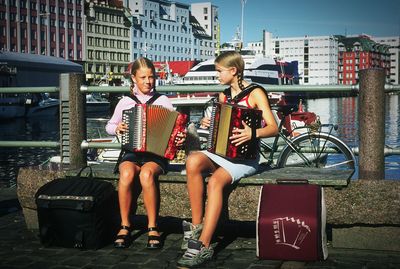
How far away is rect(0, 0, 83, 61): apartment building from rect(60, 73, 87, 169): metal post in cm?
9802

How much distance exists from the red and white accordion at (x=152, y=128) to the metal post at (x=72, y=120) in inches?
38.5

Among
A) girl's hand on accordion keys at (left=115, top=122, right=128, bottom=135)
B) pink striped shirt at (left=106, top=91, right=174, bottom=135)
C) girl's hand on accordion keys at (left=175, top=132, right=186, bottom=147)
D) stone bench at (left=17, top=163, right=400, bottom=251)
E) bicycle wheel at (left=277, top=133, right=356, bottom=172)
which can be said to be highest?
pink striped shirt at (left=106, top=91, right=174, bottom=135)

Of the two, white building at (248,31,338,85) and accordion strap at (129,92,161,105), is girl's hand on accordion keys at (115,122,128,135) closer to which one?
accordion strap at (129,92,161,105)

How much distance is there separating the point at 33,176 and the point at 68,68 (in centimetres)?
8878

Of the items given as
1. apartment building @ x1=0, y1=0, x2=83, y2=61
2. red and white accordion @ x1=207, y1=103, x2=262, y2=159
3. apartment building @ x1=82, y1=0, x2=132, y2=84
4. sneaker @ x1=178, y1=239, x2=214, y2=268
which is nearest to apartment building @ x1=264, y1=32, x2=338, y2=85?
apartment building @ x1=82, y1=0, x2=132, y2=84

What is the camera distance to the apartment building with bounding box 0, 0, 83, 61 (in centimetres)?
10181

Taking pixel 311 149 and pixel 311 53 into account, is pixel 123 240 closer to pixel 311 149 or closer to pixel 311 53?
pixel 311 149

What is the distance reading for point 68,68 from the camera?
91.6m

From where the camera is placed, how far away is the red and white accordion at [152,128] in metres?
4.79

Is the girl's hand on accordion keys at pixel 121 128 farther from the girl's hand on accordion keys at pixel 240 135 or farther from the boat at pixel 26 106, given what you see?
the boat at pixel 26 106

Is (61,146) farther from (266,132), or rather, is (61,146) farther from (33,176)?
(266,132)

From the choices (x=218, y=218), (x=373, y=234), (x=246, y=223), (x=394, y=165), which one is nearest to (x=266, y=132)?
(x=218, y=218)

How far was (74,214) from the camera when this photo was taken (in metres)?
4.73

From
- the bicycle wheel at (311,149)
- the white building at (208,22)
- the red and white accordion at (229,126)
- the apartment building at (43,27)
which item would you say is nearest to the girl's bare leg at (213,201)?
the red and white accordion at (229,126)
